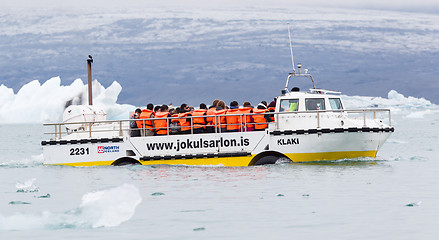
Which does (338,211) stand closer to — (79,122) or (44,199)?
(44,199)

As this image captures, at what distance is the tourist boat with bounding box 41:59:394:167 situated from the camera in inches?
675

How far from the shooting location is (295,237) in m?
9.44

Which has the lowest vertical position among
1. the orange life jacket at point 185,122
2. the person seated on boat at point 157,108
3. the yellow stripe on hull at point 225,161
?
the yellow stripe on hull at point 225,161

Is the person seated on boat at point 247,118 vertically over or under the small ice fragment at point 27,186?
over

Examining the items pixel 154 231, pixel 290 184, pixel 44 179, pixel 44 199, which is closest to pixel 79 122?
pixel 44 179

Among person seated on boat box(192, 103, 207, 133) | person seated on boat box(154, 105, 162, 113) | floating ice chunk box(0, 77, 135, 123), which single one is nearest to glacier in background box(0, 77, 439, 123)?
floating ice chunk box(0, 77, 135, 123)

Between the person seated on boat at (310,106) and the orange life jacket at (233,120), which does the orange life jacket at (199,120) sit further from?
the person seated on boat at (310,106)

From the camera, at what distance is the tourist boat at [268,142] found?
17156mm

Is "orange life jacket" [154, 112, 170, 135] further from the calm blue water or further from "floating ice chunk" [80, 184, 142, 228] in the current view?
"floating ice chunk" [80, 184, 142, 228]

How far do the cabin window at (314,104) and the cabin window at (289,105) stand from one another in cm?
26

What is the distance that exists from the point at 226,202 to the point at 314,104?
19.8 feet

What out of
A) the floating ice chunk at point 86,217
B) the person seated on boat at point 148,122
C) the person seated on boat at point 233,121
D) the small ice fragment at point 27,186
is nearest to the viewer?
the floating ice chunk at point 86,217

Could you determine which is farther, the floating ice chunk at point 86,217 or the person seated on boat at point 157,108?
the person seated on boat at point 157,108

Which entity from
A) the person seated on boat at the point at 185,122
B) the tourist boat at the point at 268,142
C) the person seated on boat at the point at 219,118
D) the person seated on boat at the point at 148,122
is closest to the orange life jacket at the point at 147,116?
the person seated on boat at the point at 148,122
